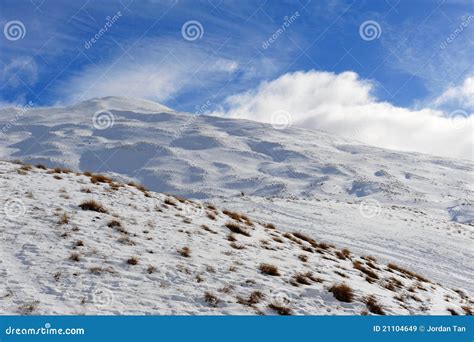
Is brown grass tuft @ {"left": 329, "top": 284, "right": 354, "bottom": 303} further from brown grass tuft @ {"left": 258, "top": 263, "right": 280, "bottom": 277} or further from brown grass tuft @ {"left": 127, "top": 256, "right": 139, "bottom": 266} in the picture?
brown grass tuft @ {"left": 127, "top": 256, "right": 139, "bottom": 266}

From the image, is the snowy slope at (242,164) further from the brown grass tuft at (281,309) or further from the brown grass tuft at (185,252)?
the brown grass tuft at (281,309)

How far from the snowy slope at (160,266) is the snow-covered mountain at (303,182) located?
0.42 m

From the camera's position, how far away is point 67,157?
154625 mm

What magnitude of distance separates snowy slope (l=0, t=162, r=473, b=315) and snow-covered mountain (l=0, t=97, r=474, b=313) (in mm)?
425

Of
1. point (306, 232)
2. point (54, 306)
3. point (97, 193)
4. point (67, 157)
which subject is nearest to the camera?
point (54, 306)

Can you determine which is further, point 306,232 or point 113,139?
point 113,139

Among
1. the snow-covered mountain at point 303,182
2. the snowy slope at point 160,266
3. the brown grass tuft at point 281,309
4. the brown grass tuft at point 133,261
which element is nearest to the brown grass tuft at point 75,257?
the snowy slope at point 160,266

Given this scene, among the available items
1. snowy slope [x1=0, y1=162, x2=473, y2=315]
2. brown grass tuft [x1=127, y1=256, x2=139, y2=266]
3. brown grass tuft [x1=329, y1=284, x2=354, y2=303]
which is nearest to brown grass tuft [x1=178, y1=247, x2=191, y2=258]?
snowy slope [x1=0, y1=162, x2=473, y2=315]

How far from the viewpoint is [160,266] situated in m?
10.8

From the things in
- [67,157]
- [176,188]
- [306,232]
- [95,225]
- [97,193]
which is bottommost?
[95,225]

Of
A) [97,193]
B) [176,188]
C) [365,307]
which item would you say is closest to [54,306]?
[365,307]

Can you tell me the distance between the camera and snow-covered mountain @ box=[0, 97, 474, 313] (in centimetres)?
2441
